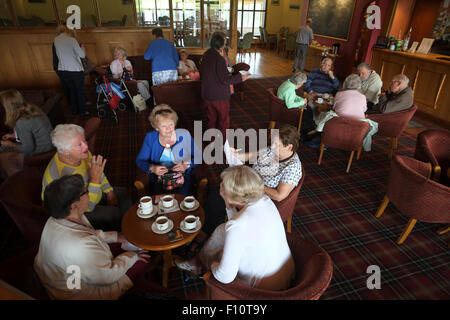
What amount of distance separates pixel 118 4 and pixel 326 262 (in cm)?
869

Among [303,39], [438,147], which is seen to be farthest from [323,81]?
[303,39]

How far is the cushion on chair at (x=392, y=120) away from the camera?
3.80 metres

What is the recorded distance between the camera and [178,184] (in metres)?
2.60

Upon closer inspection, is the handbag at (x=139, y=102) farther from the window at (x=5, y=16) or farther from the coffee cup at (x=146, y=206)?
the coffee cup at (x=146, y=206)

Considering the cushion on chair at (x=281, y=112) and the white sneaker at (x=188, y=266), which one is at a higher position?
the cushion on chair at (x=281, y=112)

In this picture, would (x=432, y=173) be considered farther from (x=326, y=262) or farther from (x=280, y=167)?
(x=326, y=262)

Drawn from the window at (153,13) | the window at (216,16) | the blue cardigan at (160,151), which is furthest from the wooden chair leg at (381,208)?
the window at (153,13)

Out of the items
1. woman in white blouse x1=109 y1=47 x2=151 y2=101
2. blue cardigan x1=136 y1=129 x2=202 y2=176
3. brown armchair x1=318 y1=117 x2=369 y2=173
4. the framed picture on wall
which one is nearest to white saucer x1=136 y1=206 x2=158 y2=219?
blue cardigan x1=136 y1=129 x2=202 y2=176

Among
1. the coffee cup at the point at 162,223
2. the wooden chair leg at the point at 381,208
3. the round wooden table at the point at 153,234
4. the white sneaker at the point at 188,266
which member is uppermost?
the coffee cup at the point at 162,223

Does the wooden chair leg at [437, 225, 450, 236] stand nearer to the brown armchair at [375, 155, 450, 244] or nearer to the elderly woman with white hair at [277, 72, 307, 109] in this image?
the brown armchair at [375, 155, 450, 244]

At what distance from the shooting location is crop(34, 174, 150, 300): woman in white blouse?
148 cm

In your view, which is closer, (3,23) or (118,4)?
(3,23)

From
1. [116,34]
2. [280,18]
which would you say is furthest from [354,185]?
[280,18]

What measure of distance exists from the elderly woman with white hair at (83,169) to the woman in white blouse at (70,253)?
0.62 m
